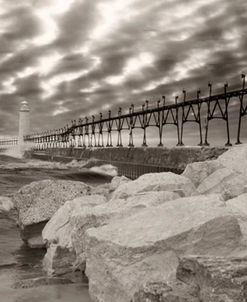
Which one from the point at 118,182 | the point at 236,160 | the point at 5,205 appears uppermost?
the point at 236,160

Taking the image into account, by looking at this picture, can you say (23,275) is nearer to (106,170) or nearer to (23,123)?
(106,170)

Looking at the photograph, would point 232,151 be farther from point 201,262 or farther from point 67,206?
point 201,262

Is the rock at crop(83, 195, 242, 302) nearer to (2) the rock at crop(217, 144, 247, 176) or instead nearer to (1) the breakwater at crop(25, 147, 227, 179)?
(2) the rock at crop(217, 144, 247, 176)

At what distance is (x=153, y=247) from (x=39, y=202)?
4867 mm

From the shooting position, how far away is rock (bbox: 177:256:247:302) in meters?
3.19

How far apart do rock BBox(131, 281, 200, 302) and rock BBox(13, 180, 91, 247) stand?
15.9 feet

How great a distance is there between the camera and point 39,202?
28.8ft

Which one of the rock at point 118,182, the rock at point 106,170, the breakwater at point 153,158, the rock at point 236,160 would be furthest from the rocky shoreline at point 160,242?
the rock at point 106,170

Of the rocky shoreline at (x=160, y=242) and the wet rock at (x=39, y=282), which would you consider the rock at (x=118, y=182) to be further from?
the wet rock at (x=39, y=282)

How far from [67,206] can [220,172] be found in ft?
8.48

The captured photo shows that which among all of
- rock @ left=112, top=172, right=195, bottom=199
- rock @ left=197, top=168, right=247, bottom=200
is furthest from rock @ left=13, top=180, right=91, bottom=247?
rock @ left=197, top=168, right=247, bottom=200

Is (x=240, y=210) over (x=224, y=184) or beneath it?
beneath

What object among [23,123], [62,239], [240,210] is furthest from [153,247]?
[23,123]

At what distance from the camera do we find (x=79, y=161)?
148 ft
